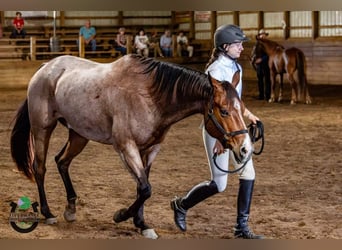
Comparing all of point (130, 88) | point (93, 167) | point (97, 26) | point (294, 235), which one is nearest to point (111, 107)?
point (130, 88)

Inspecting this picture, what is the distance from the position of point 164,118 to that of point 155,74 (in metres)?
0.27

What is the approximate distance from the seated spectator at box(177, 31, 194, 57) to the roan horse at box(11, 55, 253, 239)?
12504 mm

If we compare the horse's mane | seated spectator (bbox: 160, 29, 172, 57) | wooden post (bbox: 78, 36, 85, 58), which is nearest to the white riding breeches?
the horse's mane

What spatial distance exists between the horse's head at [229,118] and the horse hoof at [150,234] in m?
0.77

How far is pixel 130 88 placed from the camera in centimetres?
437

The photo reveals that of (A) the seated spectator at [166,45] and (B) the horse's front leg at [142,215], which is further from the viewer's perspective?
(A) the seated spectator at [166,45]

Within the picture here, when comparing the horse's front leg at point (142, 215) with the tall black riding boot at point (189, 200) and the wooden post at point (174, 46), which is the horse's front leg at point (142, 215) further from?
the wooden post at point (174, 46)

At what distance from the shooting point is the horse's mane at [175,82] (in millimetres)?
4148

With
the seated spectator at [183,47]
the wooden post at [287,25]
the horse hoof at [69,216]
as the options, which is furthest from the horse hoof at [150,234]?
the wooden post at [287,25]

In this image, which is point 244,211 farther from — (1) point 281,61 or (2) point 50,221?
(1) point 281,61

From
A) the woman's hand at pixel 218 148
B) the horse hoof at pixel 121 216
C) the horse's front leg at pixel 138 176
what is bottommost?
the horse hoof at pixel 121 216

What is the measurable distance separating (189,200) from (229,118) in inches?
27.8

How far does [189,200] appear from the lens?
4.51m

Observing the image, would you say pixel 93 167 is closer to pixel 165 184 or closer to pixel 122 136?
pixel 165 184
